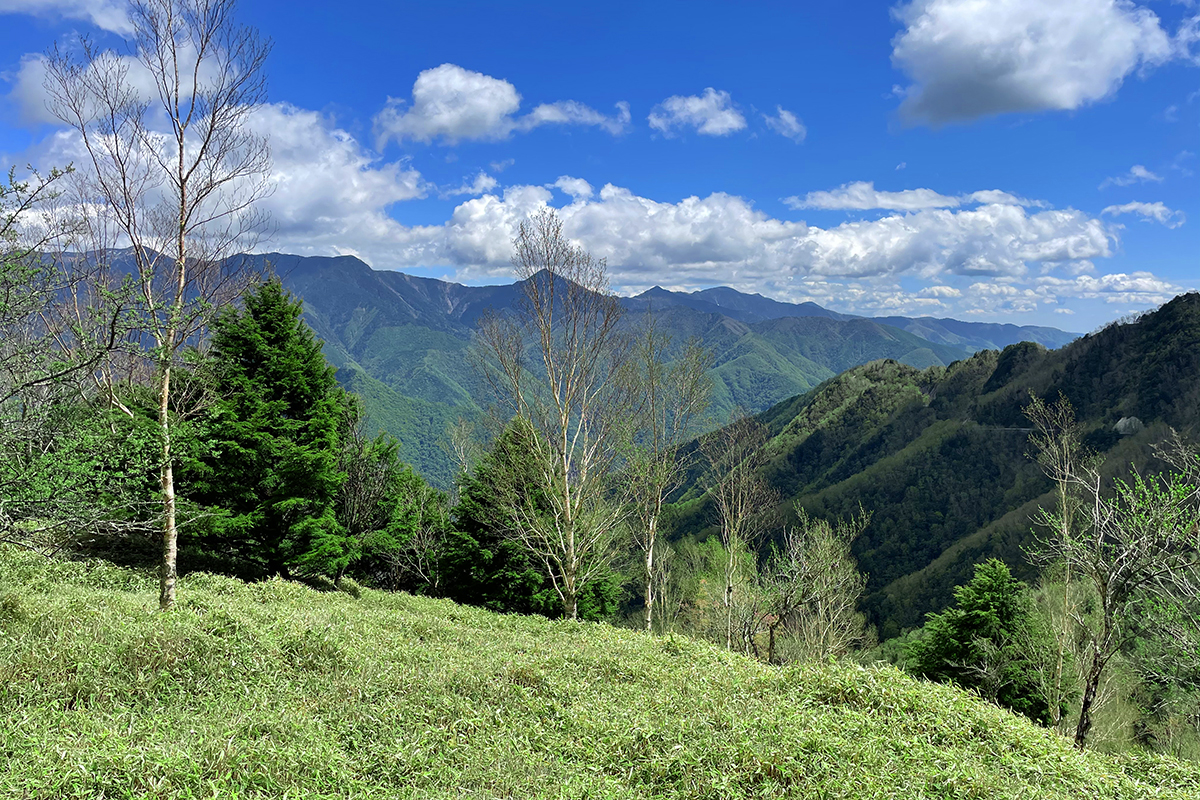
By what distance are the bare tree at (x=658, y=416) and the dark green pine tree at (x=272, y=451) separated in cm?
929

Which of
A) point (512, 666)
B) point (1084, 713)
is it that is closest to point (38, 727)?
point (512, 666)

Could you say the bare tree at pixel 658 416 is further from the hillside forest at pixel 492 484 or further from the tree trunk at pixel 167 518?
the tree trunk at pixel 167 518

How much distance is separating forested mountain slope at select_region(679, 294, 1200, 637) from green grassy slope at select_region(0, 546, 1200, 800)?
6871cm

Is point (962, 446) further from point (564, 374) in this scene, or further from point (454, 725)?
point (454, 725)

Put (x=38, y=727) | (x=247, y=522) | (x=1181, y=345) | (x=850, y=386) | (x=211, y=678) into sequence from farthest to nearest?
(x=850, y=386) → (x=1181, y=345) → (x=247, y=522) → (x=211, y=678) → (x=38, y=727)

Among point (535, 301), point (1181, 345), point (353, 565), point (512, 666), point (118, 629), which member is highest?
point (1181, 345)

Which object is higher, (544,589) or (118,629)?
(118,629)

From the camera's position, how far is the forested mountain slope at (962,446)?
78.6 m

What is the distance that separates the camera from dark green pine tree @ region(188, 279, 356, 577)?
1659 cm

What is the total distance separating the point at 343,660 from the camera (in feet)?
26.6

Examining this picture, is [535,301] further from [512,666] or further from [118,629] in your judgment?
[118,629]

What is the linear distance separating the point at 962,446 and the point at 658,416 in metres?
115

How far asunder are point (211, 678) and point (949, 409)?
150 meters

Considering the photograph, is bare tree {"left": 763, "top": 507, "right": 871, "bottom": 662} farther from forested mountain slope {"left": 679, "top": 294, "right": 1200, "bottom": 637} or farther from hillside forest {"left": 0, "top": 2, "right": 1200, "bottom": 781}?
forested mountain slope {"left": 679, "top": 294, "right": 1200, "bottom": 637}
